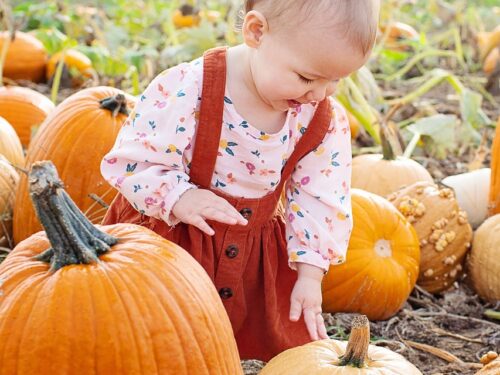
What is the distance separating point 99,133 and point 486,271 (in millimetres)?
1518

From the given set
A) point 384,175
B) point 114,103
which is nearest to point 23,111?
point 114,103

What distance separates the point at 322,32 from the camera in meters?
2.28

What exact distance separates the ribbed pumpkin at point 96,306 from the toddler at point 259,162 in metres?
0.33

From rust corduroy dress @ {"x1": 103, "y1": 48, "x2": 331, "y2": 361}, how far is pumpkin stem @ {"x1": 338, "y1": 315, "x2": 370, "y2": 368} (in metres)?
0.47

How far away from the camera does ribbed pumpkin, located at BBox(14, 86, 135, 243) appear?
3379 mm

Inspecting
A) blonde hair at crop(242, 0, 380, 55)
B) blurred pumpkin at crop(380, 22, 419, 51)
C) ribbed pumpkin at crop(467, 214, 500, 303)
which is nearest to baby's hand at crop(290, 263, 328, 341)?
blonde hair at crop(242, 0, 380, 55)

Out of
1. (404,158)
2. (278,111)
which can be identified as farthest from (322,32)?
(404,158)

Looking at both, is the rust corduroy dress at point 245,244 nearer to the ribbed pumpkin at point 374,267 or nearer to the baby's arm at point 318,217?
the baby's arm at point 318,217

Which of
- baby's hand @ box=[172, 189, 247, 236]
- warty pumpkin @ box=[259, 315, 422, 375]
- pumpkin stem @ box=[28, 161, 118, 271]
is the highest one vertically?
pumpkin stem @ box=[28, 161, 118, 271]

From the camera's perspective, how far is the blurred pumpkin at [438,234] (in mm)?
3607

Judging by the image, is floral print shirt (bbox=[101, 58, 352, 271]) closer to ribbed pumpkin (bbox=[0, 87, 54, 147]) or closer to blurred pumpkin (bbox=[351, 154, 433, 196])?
blurred pumpkin (bbox=[351, 154, 433, 196])

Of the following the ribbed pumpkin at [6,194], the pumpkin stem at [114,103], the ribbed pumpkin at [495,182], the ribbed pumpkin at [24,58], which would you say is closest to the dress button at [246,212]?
the pumpkin stem at [114,103]

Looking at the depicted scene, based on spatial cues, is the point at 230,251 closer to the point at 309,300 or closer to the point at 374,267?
the point at 309,300

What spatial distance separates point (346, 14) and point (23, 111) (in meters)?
2.56
